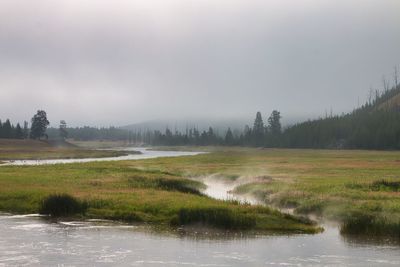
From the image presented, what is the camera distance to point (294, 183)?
58.7m

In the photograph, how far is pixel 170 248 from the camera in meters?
31.4

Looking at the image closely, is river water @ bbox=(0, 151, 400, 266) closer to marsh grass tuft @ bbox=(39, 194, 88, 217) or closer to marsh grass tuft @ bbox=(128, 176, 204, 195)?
marsh grass tuft @ bbox=(39, 194, 88, 217)

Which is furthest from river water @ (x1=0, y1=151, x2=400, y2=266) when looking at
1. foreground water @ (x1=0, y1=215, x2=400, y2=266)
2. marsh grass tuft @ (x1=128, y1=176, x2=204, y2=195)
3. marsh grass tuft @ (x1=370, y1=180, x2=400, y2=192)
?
marsh grass tuft @ (x1=128, y1=176, x2=204, y2=195)

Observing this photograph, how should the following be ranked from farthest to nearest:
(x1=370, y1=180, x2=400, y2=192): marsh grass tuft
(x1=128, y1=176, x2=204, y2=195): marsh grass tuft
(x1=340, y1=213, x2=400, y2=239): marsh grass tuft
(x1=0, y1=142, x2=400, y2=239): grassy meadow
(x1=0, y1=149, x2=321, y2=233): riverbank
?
(x1=128, y1=176, x2=204, y2=195): marsh grass tuft, (x1=370, y1=180, x2=400, y2=192): marsh grass tuft, (x1=0, y1=149, x2=321, y2=233): riverbank, (x1=0, y1=142, x2=400, y2=239): grassy meadow, (x1=340, y1=213, x2=400, y2=239): marsh grass tuft

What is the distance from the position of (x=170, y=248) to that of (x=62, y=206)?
53.3ft

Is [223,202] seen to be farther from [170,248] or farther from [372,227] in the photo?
[170,248]

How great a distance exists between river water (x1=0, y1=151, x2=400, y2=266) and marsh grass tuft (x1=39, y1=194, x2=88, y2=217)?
4.98 metres

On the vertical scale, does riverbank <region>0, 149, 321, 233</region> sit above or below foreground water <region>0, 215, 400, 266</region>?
above

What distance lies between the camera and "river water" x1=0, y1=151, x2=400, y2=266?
2781 cm

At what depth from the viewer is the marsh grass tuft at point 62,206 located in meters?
43.8

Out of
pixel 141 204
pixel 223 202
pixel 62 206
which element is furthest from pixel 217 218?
pixel 62 206

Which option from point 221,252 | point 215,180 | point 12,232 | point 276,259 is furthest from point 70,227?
point 215,180

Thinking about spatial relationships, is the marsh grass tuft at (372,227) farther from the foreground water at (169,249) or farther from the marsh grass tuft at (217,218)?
the marsh grass tuft at (217,218)

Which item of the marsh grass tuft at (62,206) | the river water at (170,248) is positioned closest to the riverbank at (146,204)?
the marsh grass tuft at (62,206)
